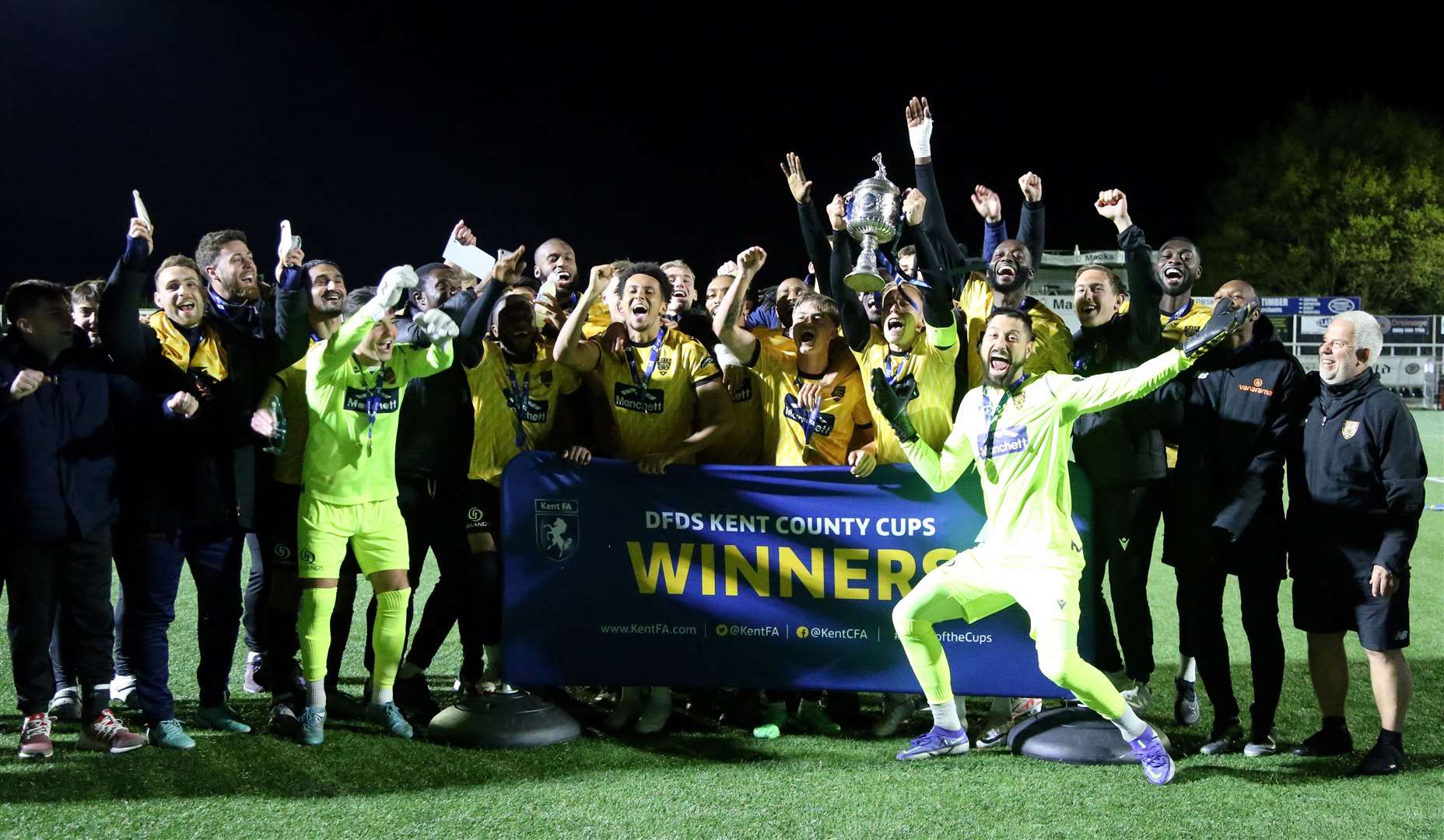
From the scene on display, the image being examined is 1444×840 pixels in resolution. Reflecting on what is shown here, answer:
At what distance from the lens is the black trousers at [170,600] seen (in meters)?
4.98

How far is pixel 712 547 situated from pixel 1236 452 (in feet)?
7.87

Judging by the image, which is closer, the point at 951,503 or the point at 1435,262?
the point at 951,503

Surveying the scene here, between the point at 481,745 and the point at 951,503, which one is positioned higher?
the point at 951,503

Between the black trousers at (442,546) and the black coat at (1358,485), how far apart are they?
381cm

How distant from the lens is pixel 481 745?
4992 mm

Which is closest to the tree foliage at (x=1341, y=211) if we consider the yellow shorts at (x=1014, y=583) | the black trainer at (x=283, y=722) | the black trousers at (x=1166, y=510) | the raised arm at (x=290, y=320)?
the black trousers at (x=1166, y=510)

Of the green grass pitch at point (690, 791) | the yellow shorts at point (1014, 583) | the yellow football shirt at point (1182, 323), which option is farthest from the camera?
the yellow football shirt at point (1182, 323)

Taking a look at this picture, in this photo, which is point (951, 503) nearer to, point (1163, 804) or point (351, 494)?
point (1163, 804)

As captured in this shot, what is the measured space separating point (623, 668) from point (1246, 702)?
3.20 metres

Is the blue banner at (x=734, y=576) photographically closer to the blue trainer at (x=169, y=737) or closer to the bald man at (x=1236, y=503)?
the bald man at (x=1236, y=503)

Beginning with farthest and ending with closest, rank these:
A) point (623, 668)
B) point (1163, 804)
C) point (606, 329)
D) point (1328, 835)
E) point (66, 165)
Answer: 1. point (66, 165)
2. point (606, 329)
3. point (623, 668)
4. point (1163, 804)
5. point (1328, 835)

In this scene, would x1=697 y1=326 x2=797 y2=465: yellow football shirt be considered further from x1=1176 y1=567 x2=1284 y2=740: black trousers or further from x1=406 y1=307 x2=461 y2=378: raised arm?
x1=1176 y1=567 x2=1284 y2=740: black trousers

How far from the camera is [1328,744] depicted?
4910 mm

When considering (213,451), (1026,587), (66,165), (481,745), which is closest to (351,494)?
(213,451)
